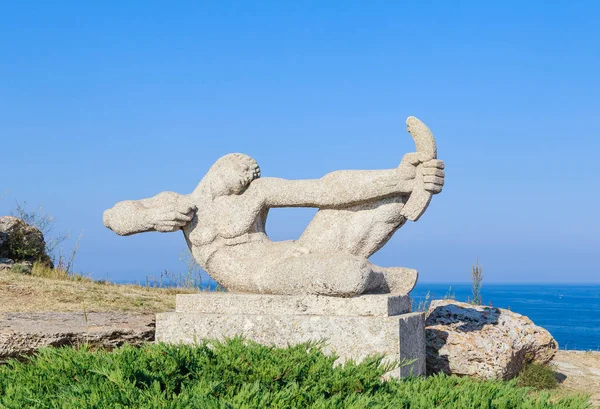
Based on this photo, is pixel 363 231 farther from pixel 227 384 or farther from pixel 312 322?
pixel 227 384

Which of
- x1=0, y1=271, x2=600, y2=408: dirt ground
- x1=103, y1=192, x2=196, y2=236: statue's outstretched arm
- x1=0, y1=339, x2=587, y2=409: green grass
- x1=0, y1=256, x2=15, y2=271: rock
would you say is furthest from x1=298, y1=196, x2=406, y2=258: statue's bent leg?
x1=0, y1=256, x2=15, y2=271: rock

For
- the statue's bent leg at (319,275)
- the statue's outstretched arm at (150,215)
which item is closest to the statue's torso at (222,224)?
the statue's outstretched arm at (150,215)

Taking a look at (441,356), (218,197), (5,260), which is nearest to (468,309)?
Result: (441,356)

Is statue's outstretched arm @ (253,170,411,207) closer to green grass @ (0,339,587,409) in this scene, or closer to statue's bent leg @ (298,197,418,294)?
statue's bent leg @ (298,197,418,294)

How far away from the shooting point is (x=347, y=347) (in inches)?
200

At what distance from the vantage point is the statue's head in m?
5.82

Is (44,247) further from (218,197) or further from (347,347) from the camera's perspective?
(347,347)

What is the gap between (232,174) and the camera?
582cm

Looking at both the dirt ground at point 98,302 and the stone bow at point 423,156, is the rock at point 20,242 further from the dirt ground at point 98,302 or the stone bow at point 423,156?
the stone bow at point 423,156

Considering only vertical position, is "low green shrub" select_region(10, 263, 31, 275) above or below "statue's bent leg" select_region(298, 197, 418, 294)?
below

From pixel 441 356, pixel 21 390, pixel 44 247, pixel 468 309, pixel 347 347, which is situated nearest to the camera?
pixel 21 390

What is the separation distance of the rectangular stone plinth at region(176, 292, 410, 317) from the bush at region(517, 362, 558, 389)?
1.85 meters

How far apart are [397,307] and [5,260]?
8889 mm

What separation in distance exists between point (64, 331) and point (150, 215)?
5.33 feet
